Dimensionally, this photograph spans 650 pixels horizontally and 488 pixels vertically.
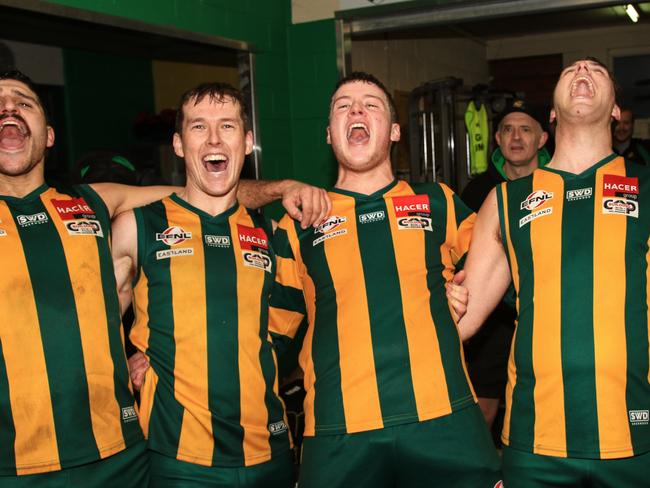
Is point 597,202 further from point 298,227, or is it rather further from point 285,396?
point 285,396

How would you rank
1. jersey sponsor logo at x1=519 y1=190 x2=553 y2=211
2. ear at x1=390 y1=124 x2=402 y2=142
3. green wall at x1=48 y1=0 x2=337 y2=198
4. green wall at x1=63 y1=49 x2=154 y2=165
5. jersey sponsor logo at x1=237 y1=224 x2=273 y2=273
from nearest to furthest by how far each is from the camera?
jersey sponsor logo at x1=519 y1=190 x2=553 y2=211 < jersey sponsor logo at x1=237 y1=224 x2=273 y2=273 < ear at x1=390 y1=124 x2=402 y2=142 < green wall at x1=48 y1=0 x2=337 y2=198 < green wall at x1=63 y1=49 x2=154 y2=165

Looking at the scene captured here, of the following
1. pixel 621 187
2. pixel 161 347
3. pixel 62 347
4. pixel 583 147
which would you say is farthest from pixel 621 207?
pixel 62 347

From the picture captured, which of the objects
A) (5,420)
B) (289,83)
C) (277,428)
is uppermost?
(289,83)

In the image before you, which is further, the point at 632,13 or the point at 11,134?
the point at 632,13

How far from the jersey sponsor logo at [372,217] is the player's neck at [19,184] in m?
0.97

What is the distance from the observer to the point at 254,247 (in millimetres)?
2244

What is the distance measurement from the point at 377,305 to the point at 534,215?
52cm

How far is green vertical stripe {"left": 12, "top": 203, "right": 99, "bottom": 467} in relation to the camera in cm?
195

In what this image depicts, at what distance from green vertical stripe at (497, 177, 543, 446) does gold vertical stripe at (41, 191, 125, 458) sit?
1093 millimetres

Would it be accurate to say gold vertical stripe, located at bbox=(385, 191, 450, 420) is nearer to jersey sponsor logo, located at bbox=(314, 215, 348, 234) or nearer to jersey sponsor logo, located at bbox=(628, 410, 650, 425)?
jersey sponsor logo, located at bbox=(314, 215, 348, 234)

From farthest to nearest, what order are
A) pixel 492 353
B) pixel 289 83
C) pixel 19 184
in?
pixel 289 83 < pixel 492 353 < pixel 19 184

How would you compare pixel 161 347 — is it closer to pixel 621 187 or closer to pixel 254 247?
pixel 254 247

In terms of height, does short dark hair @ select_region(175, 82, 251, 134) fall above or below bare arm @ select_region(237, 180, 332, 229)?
above

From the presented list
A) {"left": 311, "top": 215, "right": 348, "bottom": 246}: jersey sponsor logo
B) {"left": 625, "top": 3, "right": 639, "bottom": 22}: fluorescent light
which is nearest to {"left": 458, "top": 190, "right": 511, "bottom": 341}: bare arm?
{"left": 311, "top": 215, "right": 348, "bottom": 246}: jersey sponsor logo
